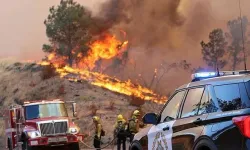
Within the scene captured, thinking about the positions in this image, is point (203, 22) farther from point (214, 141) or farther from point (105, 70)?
point (214, 141)

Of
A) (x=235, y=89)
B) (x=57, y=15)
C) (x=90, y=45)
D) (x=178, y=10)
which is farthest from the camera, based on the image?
(x=178, y=10)

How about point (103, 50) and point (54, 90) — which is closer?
point (54, 90)

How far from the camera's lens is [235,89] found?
5883 millimetres

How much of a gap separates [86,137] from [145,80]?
3743 centimetres

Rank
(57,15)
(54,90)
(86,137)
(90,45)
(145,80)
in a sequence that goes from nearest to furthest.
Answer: (86,137) → (54,90) → (57,15) → (90,45) → (145,80)

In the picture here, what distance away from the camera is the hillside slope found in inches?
1354

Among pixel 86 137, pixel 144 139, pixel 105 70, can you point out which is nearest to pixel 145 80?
pixel 105 70

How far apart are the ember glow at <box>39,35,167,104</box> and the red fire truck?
71.1 ft

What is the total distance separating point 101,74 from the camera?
52438mm

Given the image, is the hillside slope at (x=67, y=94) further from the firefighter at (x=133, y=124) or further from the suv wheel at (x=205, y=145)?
the suv wheel at (x=205, y=145)

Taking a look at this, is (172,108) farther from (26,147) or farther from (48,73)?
(48,73)

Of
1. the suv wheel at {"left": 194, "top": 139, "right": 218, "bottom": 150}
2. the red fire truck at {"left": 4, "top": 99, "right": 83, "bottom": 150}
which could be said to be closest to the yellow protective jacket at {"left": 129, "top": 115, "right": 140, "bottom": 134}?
the red fire truck at {"left": 4, "top": 99, "right": 83, "bottom": 150}

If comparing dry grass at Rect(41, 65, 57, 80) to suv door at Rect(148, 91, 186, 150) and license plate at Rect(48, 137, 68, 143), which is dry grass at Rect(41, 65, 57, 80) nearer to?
license plate at Rect(48, 137, 68, 143)

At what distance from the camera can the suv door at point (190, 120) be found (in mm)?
6449
